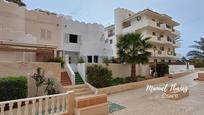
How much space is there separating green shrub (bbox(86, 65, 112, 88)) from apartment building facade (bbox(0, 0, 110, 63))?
14.2 ft

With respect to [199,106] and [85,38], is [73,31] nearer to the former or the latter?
[85,38]

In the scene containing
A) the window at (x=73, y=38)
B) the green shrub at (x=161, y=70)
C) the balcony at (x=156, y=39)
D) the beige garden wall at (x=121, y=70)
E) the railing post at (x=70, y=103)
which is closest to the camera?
the railing post at (x=70, y=103)

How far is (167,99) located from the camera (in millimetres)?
13938

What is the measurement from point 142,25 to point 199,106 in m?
24.0

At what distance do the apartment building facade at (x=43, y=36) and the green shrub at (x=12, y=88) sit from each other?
16.0 feet

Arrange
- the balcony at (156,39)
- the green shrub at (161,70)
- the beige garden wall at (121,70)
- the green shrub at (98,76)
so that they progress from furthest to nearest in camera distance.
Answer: the balcony at (156,39), the green shrub at (161,70), the beige garden wall at (121,70), the green shrub at (98,76)

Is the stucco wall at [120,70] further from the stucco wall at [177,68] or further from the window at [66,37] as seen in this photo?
the stucco wall at [177,68]

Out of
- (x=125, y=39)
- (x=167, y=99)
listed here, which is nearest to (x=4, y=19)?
(x=125, y=39)

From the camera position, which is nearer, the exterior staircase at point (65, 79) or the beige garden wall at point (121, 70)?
the exterior staircase at point (65, 79)

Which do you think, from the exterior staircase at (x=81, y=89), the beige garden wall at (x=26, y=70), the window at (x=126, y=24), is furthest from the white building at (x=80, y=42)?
the beige garden wall at (x=26, y=70)

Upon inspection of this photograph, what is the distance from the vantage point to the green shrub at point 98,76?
57.1ft

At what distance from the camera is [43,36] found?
943 inches

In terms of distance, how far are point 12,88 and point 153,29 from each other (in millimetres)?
30820

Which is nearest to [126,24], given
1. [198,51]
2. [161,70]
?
[161,70]
